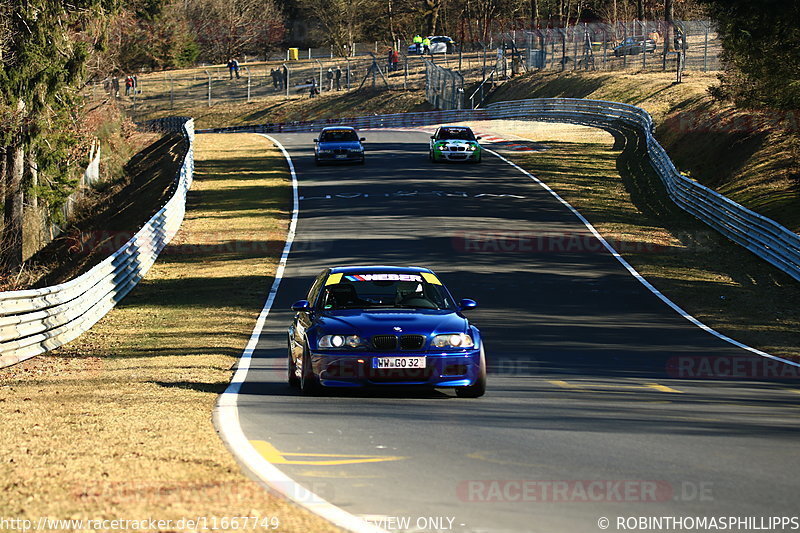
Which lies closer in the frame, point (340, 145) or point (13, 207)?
point (13, 207)

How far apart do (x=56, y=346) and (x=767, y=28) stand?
17.1m

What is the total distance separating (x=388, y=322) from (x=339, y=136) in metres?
36.7

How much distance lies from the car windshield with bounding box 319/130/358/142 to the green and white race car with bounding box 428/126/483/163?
11.6 feet

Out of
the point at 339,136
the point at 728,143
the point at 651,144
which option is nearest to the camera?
the point at 728,143

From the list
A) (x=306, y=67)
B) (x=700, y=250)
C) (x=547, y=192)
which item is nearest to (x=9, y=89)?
(x=547, y=192)

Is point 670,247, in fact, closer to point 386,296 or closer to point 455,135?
point 386,296

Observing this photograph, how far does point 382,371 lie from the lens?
1166 centimetres

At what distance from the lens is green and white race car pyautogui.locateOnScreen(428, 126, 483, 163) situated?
46219 millimetres

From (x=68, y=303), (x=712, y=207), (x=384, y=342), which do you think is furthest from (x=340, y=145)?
(x=384, y=342)

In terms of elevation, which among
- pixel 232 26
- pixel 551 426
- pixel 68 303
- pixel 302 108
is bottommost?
pixel 302 108

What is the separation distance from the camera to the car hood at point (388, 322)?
11.8 meters

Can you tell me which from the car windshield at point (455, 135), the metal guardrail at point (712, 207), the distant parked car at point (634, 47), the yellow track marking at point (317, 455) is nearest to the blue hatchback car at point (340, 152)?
the car windshield at point (455, 135)

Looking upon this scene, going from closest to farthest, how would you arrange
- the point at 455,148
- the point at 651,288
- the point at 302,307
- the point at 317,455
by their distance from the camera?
the point at 317,455 < the point at 302,307 < the point at 651,288 < the point at 455,148

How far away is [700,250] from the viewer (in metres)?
28.8
